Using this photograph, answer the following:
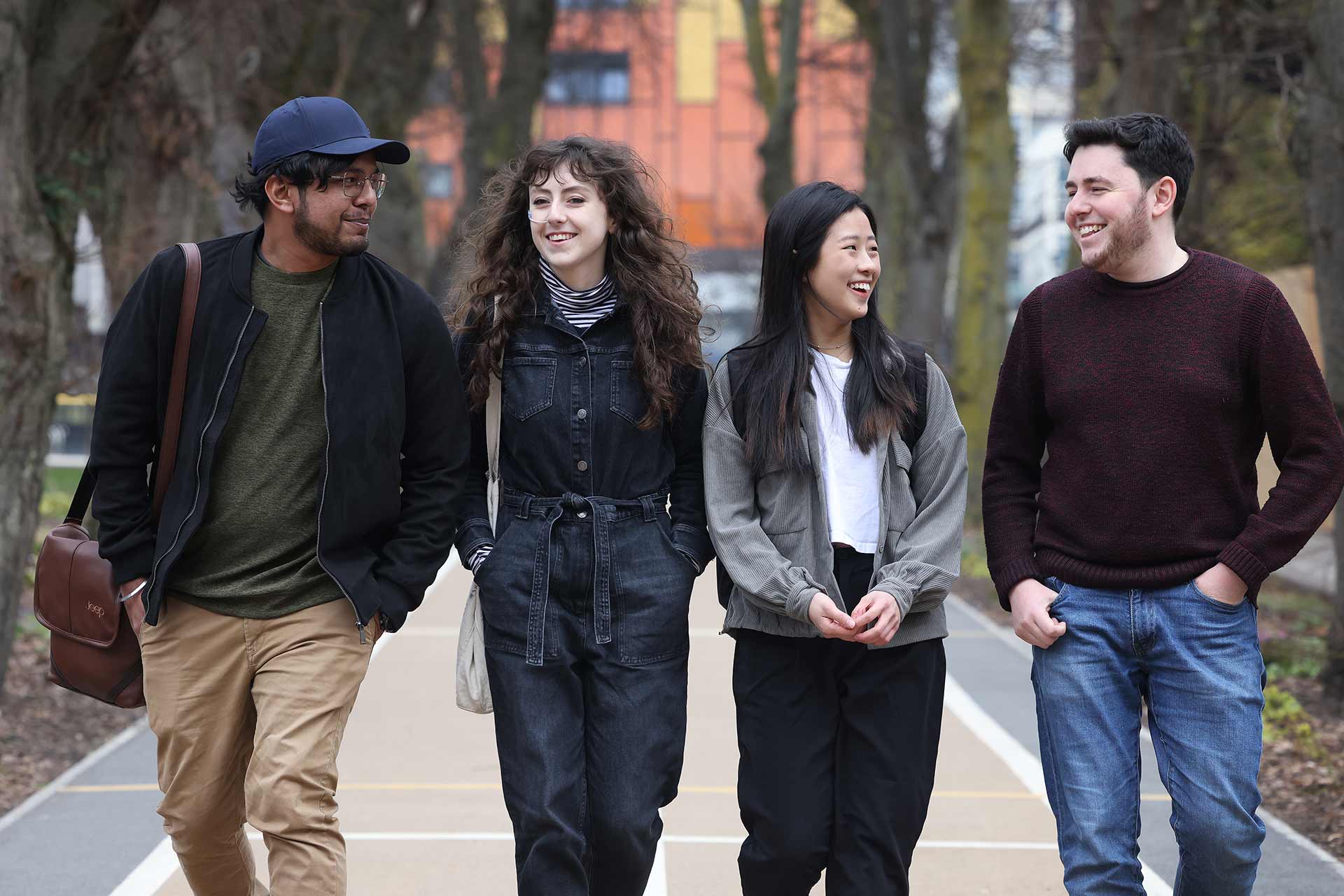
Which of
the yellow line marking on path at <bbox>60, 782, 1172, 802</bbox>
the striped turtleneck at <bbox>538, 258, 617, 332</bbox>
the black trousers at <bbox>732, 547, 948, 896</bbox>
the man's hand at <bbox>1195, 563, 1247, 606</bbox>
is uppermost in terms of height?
the striped turtleneck at <bbox>538, 258, 617, 332</bbox>

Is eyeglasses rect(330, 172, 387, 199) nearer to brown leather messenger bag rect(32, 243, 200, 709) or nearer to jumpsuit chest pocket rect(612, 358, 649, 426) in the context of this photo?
brown leather messenger bag rect(32, 243, 200, 709)

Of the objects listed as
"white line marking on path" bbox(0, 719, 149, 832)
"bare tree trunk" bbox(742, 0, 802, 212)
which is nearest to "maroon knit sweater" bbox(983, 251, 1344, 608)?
"white line marking on path" bbox(0, 719, 149, 832)

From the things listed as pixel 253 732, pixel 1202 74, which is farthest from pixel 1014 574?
pixel 1202 74

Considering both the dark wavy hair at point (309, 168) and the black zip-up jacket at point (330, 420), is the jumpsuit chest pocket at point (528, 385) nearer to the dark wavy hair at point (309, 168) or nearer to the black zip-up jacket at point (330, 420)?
the black zip-up jacket at point (330, 420)

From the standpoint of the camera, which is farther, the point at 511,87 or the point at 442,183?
the point at 442,183

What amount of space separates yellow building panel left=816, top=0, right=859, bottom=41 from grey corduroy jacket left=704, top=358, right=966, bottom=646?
17.4 meters

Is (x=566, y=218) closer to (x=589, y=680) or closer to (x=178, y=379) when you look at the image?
(x=178, y=379)

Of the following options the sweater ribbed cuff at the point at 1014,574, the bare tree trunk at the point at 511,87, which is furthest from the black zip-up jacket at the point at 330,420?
the bare tree trunk at the point at 511,87

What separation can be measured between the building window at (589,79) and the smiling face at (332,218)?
18.8 metres

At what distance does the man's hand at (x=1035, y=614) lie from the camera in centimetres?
385

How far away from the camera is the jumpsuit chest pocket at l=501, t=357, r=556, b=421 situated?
13.5 ft

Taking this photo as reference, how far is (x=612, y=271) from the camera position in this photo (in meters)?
4.30

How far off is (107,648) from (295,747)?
64 cm

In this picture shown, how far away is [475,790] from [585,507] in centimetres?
277
